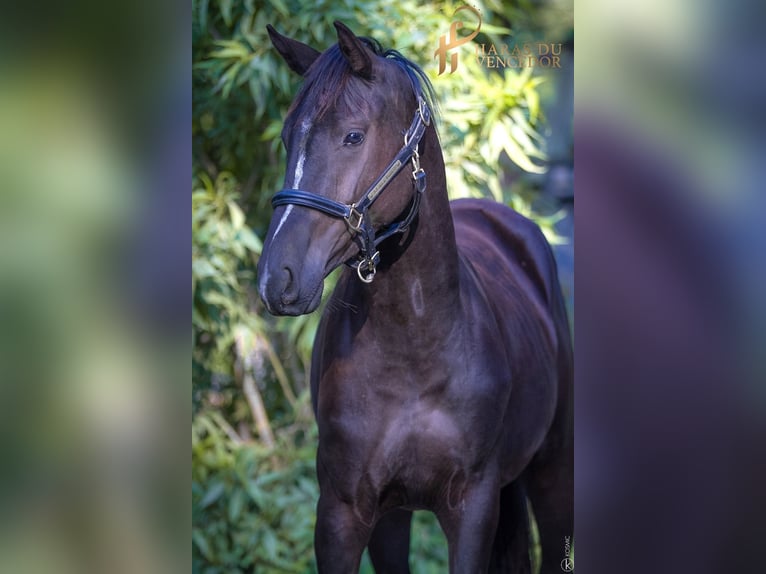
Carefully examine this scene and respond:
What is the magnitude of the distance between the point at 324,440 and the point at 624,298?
0.76 m

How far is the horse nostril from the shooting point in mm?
1951

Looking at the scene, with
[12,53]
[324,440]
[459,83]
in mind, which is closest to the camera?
[12,53]

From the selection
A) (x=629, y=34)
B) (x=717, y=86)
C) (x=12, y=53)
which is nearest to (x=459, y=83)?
(x=629, y=34)

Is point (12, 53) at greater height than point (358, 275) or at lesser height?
greater

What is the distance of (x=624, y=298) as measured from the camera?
2377mm

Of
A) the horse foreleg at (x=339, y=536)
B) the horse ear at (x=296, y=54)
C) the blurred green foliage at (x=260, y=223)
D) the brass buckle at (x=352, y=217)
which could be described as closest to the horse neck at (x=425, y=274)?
the brass buckle at (x=352, y=217)

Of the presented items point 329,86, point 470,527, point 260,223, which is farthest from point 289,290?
point 260,223

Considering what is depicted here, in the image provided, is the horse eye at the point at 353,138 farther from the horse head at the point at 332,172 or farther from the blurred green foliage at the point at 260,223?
the blurred green foliage at the point at 260,223

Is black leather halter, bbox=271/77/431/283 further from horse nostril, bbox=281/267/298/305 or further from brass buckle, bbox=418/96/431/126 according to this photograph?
horse nostril, bbox=281/267/298/305

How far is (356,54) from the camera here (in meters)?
2.03

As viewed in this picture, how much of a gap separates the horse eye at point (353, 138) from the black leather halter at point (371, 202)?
0.27 ft

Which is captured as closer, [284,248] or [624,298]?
[284,248]

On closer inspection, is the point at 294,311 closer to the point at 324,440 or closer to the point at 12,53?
the point at 324,440

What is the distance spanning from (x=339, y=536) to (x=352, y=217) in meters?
0.71
